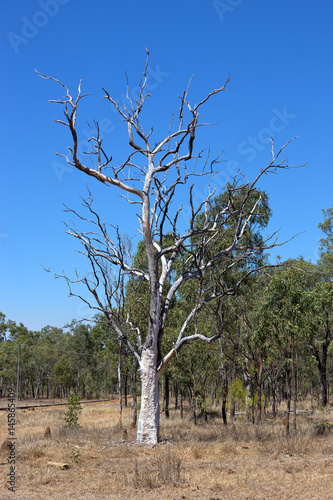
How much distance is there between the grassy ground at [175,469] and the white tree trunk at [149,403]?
20.6 inches

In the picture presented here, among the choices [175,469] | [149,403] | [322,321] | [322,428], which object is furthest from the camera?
[322,321]

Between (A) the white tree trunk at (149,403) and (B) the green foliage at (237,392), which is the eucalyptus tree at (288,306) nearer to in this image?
(A) the white tree trunk at (149,403)

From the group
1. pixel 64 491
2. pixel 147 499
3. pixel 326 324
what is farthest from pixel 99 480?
pixel 326 324

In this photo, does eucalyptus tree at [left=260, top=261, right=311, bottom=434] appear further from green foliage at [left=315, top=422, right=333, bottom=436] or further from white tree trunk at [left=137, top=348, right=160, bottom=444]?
white tree trunk at [left=137, top=348, right=160, bottom=444]

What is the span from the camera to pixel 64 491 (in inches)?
342

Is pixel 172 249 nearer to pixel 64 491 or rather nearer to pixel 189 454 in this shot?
pixel 189 454

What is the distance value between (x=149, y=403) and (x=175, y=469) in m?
5.06

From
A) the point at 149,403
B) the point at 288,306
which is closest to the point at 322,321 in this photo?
the point at 288,306

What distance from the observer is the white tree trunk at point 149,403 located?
47.7 feet

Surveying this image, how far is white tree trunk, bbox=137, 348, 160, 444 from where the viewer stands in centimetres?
1453

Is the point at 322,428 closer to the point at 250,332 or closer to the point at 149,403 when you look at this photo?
the point at 149,403

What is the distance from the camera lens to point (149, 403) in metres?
14.8

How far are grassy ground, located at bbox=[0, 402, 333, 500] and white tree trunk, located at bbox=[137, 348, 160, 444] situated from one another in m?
0.52

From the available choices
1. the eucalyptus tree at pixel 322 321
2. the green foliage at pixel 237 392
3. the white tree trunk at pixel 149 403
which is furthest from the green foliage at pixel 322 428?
the green foliage at pixel 237 392
